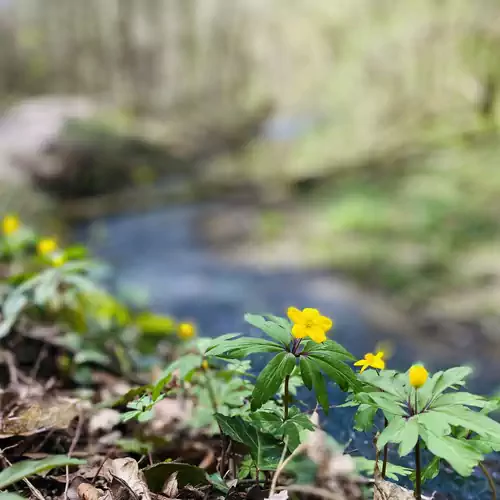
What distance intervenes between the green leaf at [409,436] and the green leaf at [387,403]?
20 mm

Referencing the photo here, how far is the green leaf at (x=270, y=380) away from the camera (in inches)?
26.0

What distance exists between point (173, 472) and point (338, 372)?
0.33 m

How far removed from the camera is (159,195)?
25.1 feet

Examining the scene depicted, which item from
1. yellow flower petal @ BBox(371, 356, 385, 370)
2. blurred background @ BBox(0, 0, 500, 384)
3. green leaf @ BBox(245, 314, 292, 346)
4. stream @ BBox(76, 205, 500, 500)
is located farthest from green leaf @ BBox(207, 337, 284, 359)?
stream @ BBox(76, 205, 500, 500)

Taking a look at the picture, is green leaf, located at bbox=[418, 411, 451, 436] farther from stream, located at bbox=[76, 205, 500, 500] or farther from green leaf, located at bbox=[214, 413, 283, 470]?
stream, located at bbox=[76, 205, 500, 500]

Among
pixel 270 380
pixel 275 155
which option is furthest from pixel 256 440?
pixel 275 155

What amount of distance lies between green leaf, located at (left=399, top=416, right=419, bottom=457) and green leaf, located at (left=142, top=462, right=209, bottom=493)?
13.5 inches

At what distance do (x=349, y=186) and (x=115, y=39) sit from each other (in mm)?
7031

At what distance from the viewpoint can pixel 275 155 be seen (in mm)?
9516

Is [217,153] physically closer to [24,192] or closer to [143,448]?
[24,192]

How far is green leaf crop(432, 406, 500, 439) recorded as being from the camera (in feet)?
2.03

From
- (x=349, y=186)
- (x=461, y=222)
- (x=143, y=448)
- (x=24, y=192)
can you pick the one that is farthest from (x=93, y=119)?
(x=143, y=448)

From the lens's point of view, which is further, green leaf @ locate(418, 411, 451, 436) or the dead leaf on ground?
the dead leaf on ground

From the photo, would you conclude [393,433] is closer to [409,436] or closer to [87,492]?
[409,436]
